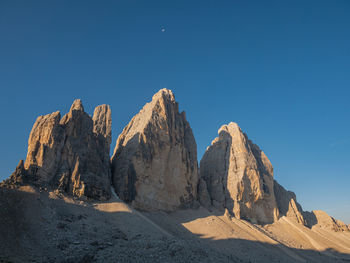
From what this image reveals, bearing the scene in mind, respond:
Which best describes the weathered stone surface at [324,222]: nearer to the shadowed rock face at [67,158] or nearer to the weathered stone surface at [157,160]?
the weathered stone surface at [157,160]

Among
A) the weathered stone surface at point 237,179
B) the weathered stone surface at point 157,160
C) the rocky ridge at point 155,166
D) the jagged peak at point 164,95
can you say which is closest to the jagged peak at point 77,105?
the rocky ridge at point 155,166

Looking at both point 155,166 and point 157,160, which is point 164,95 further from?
point 155,166

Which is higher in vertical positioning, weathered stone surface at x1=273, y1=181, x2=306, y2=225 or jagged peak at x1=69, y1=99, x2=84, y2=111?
jagged peak at x1=69, y1=99, x2=84, y2=111

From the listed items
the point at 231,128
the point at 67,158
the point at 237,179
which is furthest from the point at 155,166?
the point at 231,128

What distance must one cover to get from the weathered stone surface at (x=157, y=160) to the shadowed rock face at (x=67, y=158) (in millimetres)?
3650

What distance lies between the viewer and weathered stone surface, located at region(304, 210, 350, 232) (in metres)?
59.0

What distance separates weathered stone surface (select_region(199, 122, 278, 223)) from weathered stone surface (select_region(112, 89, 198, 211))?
8.10 metres

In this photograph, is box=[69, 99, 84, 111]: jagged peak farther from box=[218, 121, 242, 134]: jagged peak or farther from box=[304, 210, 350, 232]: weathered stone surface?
box=[304, 210, 350, 232]: weathered stone surface

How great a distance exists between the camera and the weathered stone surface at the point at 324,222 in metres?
59.0

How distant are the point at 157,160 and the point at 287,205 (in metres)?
36.4

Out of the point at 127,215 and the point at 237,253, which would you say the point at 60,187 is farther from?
the point at 237,253

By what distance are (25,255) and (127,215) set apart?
13597 millimetres

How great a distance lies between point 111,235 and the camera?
24656mm

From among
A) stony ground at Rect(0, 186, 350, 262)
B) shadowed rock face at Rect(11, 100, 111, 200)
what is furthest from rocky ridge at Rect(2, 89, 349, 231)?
stony ground at Rect(0, 186, 350, 262)
